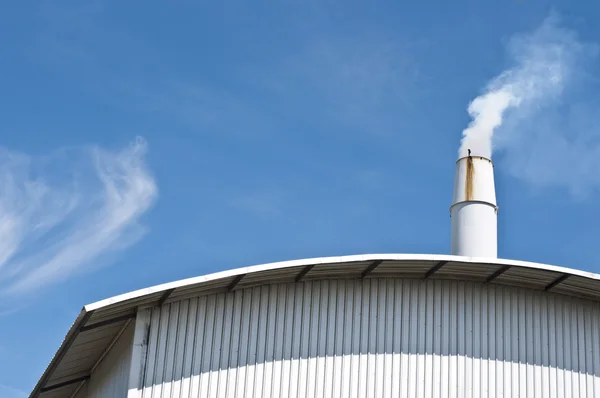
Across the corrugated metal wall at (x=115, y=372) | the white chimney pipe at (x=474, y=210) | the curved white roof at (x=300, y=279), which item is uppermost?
the white chimney pipe at (x=474, y=210)

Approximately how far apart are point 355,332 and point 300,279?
145 cm

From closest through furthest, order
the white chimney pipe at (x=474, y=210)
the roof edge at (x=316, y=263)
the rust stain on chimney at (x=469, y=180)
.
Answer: the roof edge at (x=316, y=263) → the white chimney pipe at (x=474, y=210) → the rust stain on chimney at (x=469, y=180)

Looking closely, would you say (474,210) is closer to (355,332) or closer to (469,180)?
(469,180)

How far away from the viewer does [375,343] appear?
18641mm

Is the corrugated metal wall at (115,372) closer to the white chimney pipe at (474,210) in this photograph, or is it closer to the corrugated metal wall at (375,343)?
the corrugated metal wall at (375,343)

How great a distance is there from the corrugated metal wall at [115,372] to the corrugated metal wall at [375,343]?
788 millimetres

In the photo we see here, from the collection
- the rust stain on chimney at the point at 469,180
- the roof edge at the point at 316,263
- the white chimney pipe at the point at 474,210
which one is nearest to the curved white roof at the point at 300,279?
the roof edge at the point at 316,263

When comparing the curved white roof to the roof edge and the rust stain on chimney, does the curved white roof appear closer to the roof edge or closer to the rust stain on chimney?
the roof edge

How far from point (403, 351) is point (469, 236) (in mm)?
4394

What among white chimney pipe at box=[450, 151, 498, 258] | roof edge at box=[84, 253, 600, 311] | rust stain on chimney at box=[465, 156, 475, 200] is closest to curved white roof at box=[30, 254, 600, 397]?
roof edge at box=[84, 253, 600, 311]

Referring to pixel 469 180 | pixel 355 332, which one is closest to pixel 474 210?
pixel 469 180

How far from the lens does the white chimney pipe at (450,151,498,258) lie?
22.1 meters

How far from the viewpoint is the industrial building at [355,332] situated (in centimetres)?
1736

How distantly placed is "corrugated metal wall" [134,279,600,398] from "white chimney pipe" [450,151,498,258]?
2.50m
